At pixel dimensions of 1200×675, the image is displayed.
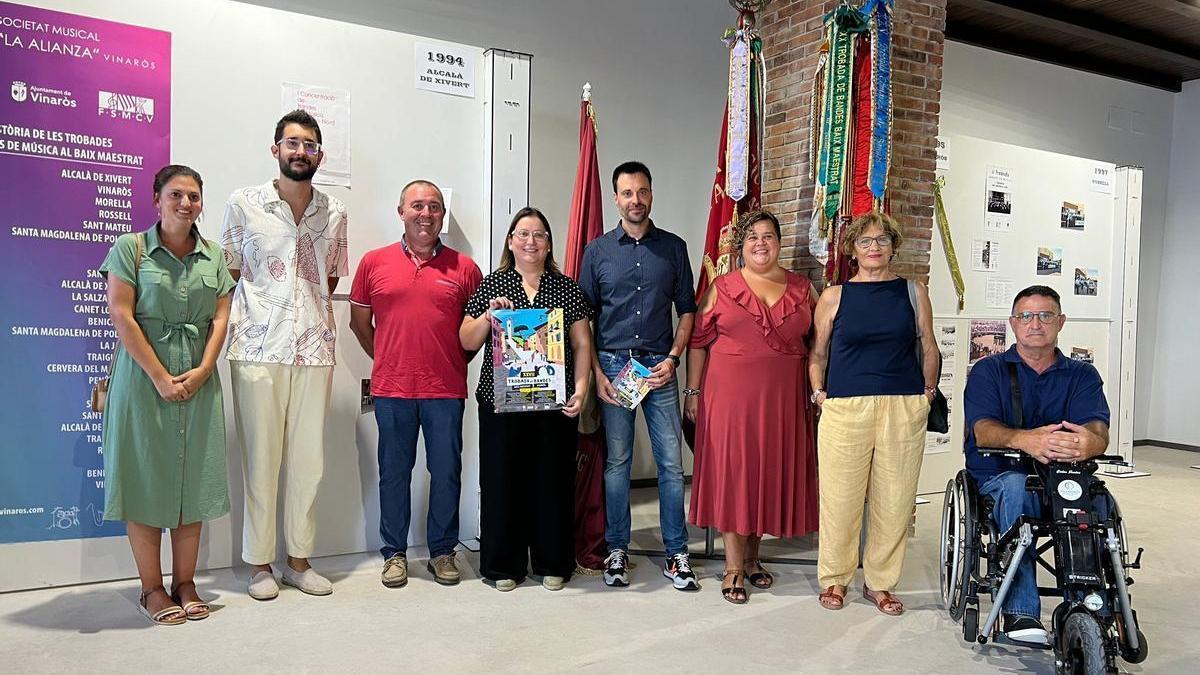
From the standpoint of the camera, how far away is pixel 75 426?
3.62 metres

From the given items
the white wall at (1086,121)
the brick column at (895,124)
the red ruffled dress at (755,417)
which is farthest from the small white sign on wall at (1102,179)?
the red ruffled dress at (755,417)

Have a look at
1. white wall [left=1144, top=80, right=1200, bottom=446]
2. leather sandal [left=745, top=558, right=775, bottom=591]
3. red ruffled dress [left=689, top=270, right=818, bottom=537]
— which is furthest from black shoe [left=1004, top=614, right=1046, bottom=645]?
white wall [left=1144, top=80, right=1200, bottom=446]

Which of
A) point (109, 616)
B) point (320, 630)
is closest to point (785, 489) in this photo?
point (320, 630)

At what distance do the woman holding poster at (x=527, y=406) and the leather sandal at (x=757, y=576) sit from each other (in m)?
0.83

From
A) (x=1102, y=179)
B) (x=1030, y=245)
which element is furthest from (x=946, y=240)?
(x=1102, y=179)

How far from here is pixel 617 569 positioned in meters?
3.86

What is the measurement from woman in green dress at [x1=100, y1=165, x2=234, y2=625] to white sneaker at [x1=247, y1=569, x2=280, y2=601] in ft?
0.70

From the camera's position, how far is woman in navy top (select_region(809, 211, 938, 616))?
3.50 metres

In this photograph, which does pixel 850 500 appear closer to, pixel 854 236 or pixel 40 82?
pixel 854 236

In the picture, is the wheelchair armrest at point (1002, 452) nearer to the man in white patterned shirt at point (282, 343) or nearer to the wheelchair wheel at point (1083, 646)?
the wheelchair wheel at point (1083, 646)

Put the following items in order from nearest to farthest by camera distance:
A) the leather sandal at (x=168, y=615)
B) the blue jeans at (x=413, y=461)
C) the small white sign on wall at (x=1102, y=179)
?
1. the leather sandal at (x=168, y=615)
2. the blue jeans at (x=413, y=461)
3. the small white sign on wall at (x=1102, y=179)

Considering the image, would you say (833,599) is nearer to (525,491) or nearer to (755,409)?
(755,409)

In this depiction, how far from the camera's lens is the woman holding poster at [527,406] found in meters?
3.63

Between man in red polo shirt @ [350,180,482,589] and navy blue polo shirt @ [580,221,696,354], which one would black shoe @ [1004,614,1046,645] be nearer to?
navy blue polo shirt @ [580,221,696,354]
